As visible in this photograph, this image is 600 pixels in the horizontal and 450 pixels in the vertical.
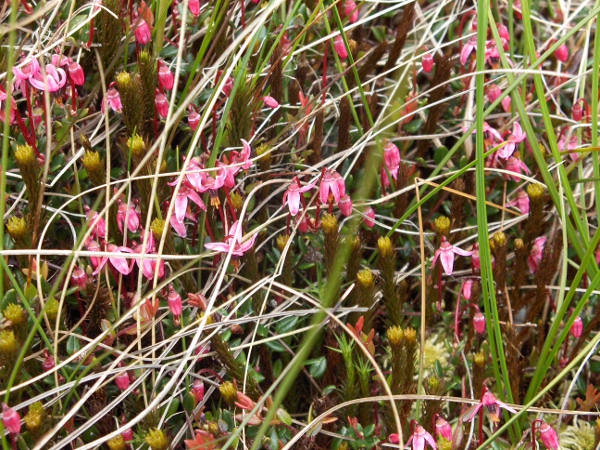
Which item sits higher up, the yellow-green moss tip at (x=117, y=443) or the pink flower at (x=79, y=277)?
the pink flower at (x=79, y=277)

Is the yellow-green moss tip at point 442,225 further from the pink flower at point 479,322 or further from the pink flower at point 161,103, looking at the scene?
the pink flower at point 161,103

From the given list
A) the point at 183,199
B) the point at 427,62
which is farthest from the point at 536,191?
the point at 183,199

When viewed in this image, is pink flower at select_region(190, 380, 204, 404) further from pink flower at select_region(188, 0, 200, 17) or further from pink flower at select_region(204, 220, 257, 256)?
pink flower at select_region(188, 0, 200, 17)

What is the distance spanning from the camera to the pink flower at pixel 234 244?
6.42ft

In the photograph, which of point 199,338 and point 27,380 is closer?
point 27,380

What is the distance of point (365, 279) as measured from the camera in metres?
2.00

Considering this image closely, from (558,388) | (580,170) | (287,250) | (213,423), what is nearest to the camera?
(213,423)

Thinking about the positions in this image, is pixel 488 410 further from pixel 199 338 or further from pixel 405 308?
pixel 199 338

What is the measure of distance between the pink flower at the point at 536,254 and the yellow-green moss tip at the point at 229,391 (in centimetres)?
112

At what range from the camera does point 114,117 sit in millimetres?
2424

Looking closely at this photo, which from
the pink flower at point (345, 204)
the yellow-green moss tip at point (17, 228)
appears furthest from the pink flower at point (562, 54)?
the yellow-green moss tip at point (17, 228)

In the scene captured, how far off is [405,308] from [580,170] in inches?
32.6

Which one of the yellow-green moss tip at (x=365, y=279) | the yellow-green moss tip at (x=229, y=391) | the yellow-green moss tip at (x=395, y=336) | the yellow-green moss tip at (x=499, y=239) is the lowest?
the yellow-green moss tip at (x=229, y=391)

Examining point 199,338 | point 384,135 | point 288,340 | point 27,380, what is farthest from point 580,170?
point 27,380
